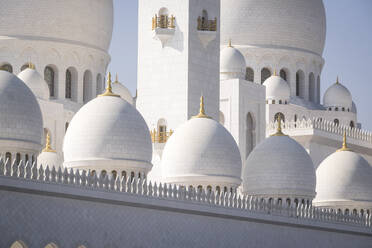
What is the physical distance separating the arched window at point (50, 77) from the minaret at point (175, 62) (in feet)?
20.8

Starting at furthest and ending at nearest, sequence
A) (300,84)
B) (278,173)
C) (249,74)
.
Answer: (300,84), (249,74), (278,173)

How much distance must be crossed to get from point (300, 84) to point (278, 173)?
58.4 ft

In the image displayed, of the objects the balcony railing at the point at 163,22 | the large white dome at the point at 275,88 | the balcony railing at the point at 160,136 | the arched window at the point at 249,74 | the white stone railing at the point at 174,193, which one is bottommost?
the white stone railing at the point at 174,193

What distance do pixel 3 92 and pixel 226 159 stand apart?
7.96 m

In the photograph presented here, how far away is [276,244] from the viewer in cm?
3253

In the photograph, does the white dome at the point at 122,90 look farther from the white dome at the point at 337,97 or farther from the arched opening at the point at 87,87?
the white dome at the point at 337,97

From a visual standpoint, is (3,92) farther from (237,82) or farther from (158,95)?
(237,82)

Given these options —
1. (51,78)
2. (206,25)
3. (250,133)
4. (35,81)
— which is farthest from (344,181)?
(51,78)

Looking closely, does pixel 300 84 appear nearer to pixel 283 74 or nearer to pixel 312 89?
pixel 312 89

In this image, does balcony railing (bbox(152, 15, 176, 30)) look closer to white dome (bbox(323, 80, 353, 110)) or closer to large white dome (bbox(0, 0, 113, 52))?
large white dome (bbox(0, 0, 113, 52))

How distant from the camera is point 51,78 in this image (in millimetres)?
42656

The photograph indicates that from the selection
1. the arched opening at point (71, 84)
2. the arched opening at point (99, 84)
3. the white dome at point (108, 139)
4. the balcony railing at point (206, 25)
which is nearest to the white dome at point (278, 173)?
the white dome at point (108, 139)

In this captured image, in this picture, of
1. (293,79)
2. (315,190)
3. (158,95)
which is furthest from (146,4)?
(293,79)

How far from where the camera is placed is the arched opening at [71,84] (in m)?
43.0
